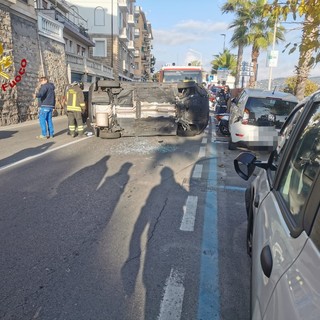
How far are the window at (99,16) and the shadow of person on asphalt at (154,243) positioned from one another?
1485 inches

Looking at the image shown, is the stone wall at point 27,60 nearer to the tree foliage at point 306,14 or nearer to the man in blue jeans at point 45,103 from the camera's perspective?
the man in blue jeans at point 45,103

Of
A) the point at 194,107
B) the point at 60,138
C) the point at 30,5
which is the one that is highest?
the point at 30,5

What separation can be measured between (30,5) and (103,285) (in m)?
16.8

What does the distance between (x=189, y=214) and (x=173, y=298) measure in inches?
73.1

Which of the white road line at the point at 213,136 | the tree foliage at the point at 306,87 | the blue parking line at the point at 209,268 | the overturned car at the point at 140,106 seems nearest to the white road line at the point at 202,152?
the overturned car at the point at 140,106

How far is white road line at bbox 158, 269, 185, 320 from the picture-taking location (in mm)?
2477

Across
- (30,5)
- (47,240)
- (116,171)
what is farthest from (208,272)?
(30,5)

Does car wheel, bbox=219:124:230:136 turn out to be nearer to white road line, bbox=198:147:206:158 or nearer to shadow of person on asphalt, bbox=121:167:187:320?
white road line, bbox=198:147:206:158

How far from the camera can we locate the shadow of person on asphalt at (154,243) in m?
2.84

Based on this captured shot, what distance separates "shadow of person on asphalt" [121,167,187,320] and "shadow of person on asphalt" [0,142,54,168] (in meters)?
3.57

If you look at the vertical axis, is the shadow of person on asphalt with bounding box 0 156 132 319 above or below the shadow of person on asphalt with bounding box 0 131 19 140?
above

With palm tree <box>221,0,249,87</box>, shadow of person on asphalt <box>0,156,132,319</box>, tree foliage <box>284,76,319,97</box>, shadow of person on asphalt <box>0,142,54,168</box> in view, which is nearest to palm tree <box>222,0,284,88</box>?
palm tree <box>221,0,249,87</box>

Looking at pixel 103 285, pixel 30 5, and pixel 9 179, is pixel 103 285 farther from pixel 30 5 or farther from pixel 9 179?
pixel 30 5

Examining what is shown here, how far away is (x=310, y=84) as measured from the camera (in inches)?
832
